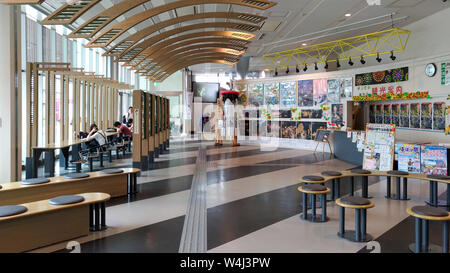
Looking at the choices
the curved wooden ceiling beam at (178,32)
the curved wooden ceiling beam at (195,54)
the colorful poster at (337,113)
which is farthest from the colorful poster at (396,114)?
the curved wooden ceiling beam at (178,32)

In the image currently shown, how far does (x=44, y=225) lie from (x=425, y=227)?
4540 millimetres

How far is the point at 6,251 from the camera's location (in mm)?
3803

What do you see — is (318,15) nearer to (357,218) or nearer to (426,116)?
(426,116)

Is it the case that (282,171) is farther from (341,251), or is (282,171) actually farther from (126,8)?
(126,8)

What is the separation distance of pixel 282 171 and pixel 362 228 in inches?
200

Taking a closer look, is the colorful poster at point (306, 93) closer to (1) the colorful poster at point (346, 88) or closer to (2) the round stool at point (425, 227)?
(1) the colorful poster at point (346, 88)

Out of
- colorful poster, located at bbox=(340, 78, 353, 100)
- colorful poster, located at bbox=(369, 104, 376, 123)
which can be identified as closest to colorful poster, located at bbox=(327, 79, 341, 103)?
colorful poster, located at bbox=(340, 78, 353, 100)

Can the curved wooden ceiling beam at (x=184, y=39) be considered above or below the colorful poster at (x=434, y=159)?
above

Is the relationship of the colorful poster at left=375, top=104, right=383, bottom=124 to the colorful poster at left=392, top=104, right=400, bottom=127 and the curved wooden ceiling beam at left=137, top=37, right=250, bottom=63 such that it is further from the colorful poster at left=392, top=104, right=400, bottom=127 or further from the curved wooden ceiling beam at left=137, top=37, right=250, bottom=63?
the curved wooden ceiling beam at left=137, top=37, right=250, bottom=63

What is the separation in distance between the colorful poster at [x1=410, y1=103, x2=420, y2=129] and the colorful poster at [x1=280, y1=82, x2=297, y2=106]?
5245mm

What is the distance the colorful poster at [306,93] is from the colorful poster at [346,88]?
143cm

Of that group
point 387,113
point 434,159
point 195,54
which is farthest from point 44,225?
point 387,113

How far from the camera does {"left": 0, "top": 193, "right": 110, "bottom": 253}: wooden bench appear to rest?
3.83 m

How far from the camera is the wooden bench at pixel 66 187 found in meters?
4.98
